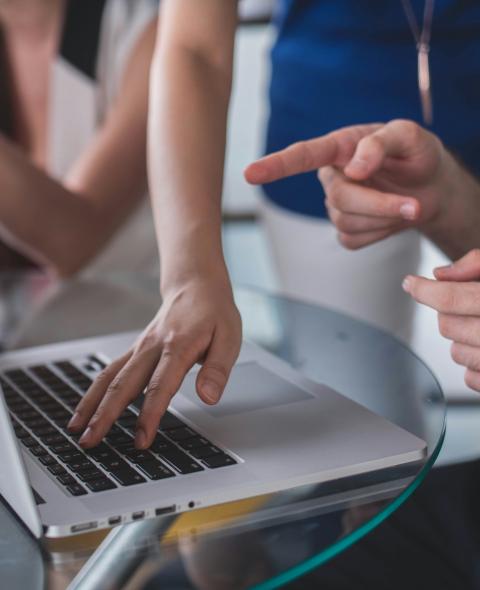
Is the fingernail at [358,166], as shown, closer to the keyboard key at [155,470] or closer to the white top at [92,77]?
the keyboard key at [155,470]

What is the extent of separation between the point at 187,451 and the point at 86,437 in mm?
79

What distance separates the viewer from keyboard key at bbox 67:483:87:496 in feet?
2.35

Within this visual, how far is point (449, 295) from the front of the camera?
893 millimetres

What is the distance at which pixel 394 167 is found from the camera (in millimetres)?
1098

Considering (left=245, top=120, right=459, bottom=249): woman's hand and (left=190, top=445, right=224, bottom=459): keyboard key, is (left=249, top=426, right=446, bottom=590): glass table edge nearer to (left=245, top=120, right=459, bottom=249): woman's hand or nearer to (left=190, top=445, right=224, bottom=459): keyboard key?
(left=190, top=445, right=224, bottom=459): keyboard key

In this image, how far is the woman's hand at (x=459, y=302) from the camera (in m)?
0.89

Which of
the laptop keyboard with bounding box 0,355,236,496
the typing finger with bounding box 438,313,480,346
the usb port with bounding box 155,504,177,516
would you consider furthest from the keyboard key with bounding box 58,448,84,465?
the typing finger with bounding box 438,313,480,346

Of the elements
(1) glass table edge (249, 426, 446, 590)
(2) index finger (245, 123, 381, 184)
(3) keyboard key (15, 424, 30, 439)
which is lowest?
(3) keyboard key (15, 424, 30, 439)

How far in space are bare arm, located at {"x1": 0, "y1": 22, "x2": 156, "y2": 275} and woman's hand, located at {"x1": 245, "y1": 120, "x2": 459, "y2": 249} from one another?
0.69 metres

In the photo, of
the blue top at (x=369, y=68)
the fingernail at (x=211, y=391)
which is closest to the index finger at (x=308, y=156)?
the fingernail at (x=211, y=391)

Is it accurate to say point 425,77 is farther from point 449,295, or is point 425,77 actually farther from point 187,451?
point 187,451

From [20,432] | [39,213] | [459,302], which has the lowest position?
[39,213]

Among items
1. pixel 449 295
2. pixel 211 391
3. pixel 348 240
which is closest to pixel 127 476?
pixel 211 391

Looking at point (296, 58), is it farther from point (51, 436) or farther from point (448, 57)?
point (51, 436)
